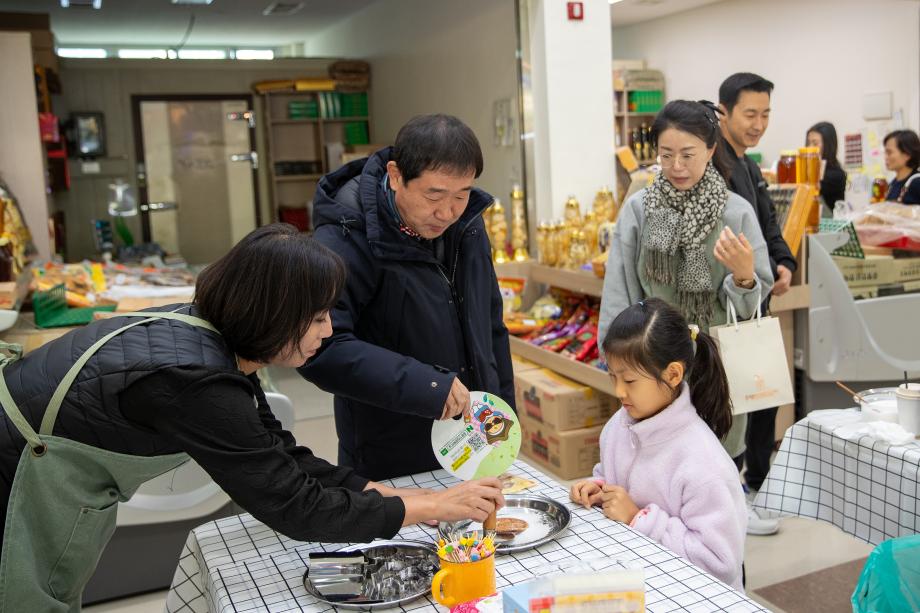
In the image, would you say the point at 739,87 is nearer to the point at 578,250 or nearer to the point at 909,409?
the point at 909,409

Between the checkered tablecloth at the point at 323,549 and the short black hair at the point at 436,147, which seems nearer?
the checkered tablecloth at the point at 323,549

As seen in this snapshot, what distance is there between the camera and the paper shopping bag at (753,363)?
2.58 metres

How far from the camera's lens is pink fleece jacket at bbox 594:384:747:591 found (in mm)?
1781

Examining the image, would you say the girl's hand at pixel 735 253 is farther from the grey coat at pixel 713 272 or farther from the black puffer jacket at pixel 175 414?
the black puffer jacket at pixel 175 414

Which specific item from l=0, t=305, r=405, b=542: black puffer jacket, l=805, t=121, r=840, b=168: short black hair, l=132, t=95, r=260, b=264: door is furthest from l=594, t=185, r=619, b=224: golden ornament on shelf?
l=132, t=95, r=260, b=264: door

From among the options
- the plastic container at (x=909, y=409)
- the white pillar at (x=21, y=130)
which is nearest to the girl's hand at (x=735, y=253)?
the plastic container at (x=909, y=409)

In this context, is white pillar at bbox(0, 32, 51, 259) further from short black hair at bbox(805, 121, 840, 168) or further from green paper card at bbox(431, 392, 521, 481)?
short black hair at bbox(805, 121, 840, 168)

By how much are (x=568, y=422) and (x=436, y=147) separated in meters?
2.73

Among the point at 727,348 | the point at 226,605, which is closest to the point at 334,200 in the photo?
the point at 226,605

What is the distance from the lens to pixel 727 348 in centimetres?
257

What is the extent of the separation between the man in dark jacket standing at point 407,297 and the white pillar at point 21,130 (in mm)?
4217

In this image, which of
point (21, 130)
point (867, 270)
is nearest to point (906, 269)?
point (867, 270)

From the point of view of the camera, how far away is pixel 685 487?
Result: 187cm

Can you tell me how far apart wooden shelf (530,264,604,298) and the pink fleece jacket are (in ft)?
7.82
